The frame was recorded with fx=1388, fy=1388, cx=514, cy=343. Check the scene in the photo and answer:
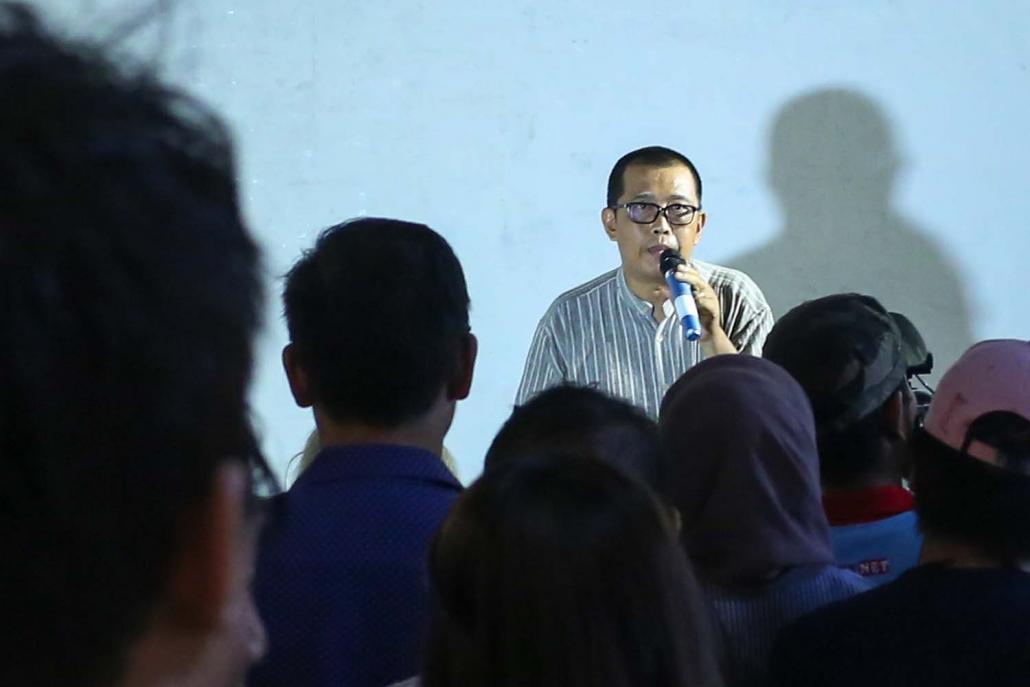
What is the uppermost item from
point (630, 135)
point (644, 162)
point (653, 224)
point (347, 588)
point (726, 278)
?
point (630, 135)

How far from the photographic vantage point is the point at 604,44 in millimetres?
3684

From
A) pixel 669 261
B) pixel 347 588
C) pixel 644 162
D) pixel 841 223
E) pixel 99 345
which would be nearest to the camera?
pixel 99 345

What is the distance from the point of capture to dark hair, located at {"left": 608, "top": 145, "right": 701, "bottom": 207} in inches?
131

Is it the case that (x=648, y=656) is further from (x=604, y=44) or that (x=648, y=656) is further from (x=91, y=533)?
(x=604, y=44)

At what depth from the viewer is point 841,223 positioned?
3.78 m

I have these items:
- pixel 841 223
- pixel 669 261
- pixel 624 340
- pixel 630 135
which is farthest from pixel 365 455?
pixel 841 223

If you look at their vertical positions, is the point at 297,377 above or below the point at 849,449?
above

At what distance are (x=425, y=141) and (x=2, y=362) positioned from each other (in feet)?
10.6

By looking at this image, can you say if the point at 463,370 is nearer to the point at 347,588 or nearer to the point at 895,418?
the point at 347,588

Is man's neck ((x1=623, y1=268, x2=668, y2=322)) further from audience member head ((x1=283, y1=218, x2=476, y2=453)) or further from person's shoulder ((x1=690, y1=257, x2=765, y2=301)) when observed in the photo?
audience member head ((x1=283, y1=218, x2=476, y2=453))

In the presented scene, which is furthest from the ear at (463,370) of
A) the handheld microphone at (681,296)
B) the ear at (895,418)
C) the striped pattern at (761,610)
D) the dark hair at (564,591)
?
the handheld microphone at (681,296)

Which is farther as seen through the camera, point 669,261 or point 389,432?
point 669,261

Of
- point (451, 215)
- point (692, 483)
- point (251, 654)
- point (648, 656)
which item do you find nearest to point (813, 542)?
point (692, 483)

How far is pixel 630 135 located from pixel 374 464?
7.89 ft
